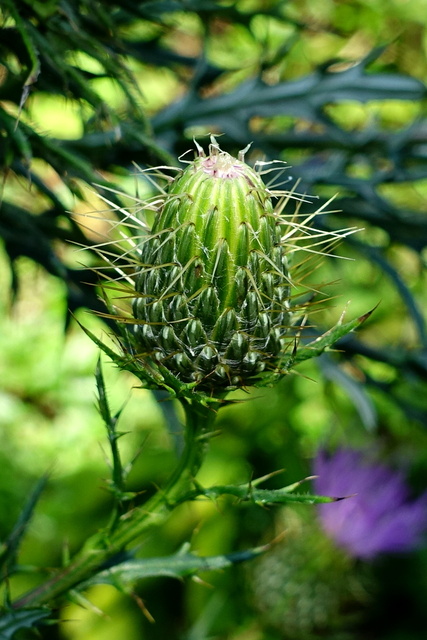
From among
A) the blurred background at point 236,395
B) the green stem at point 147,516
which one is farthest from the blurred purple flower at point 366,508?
the green stem at point 147,516

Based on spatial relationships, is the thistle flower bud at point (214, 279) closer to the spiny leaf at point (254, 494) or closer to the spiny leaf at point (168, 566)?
the spiny leaf at point (254, 494)

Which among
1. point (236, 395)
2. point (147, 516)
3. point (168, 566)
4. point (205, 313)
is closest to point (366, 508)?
point (236, 395)

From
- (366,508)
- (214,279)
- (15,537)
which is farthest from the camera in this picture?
(366,508)

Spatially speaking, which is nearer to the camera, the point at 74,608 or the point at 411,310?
the point at 411,310

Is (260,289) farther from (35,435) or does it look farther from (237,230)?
(35,435)

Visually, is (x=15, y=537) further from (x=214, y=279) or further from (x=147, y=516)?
(x=214, y=279)

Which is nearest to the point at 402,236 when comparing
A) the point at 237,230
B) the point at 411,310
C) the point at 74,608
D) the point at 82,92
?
the point at 411,310
